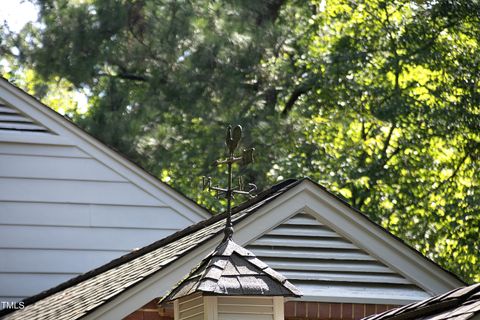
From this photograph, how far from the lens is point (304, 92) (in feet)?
83.6

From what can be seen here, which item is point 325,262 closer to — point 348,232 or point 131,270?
point 348,232

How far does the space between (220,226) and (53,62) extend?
14.3 m

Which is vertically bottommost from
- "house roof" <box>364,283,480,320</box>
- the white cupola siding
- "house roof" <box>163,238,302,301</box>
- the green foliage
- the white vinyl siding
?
"house roof" <box>364,283,480,320</box>

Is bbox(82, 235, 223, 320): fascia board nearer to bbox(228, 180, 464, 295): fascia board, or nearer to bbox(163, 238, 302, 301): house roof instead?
→ bbox(228, 180, 464, 295): fascia board

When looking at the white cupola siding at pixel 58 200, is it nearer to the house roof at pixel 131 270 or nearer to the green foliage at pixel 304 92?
the house roof at pixel 131 270

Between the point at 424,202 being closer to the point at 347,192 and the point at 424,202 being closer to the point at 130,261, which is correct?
the point at 347,192

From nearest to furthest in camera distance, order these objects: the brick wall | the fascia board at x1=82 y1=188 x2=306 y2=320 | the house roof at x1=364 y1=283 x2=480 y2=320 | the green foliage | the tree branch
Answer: the house roof at x1=364 y1=283 x2=480 y2=320 → the fascia board at x1=82 y1=188 x2=306 y2=320 → the brick wall → the green foliage → the tree branch

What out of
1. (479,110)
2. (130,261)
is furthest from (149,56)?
(130,261)

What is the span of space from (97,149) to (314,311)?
4309mm

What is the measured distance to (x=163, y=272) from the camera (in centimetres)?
1024

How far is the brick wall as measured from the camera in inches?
405

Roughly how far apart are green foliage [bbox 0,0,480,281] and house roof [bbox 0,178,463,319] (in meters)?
10.2

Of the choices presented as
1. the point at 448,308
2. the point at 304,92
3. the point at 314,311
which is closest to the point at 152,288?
the point at 314,311

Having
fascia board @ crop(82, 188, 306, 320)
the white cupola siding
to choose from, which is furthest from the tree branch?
fascia board @ crop(82, 188, 306, 320)
